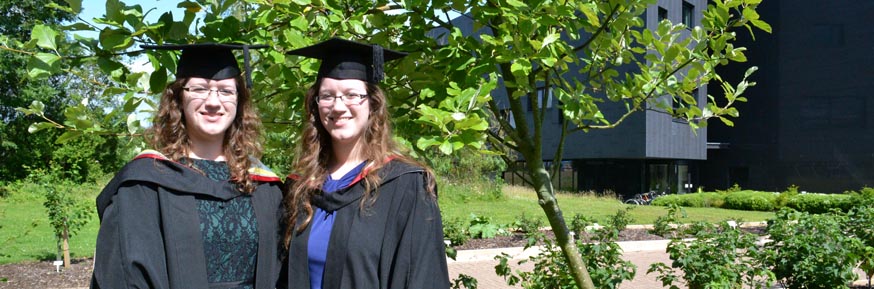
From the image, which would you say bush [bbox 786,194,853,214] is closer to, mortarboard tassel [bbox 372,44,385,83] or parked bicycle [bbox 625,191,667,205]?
parked bicycle [bbox 625,191,667,205]

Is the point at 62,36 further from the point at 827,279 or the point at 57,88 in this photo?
the point at 57,88

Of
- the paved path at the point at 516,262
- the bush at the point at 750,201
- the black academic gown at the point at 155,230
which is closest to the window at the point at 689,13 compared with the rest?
the bush at the point at 750,201

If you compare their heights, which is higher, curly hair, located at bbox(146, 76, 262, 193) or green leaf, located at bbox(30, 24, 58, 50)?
green leaf, located at bbox(30, 24, 58, 50)

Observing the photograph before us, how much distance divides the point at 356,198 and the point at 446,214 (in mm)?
13742

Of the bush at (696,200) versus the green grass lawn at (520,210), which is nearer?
the green grass lawn at (520,210)

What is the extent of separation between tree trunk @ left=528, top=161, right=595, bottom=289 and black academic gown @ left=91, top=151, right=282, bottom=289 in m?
1.98

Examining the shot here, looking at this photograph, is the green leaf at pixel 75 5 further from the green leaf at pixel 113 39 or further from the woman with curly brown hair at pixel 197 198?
the woman with curly brown hair at pixel 197 198

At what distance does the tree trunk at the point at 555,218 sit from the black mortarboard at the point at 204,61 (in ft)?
6.38

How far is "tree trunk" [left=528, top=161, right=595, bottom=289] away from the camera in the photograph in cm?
410

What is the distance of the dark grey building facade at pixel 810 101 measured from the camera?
26844mm

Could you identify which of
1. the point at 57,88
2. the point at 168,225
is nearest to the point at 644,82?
the point at 168,225

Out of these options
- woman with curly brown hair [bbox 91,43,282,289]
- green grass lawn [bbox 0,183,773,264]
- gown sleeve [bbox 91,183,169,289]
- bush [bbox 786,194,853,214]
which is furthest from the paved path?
bush [bbox 786,194,853,214]

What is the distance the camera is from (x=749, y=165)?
29.9 m

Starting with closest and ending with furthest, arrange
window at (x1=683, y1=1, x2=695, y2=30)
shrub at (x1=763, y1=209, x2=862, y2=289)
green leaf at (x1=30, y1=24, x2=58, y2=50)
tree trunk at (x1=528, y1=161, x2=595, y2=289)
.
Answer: green leaf at (x1=30, y1=24, x2=58, y2=50) < tree trunk at (x1=528, y1=161, x2=595, y2=289) < shrub at (x1=763, y1=209, x2=862, y2=289) < window at (x1=683, y1=1, x2=695, y2=30)
